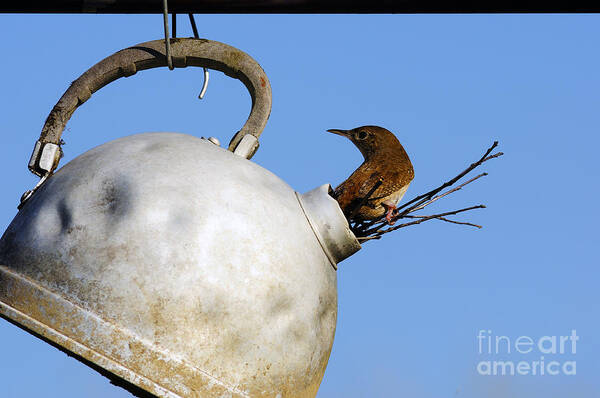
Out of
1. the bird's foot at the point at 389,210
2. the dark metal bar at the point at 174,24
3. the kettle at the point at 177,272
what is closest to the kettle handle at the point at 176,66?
the dark metal bar at the point at 174,24

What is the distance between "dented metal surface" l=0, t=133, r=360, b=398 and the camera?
125 inches

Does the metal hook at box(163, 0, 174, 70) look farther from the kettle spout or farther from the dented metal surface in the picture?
the kettle spout

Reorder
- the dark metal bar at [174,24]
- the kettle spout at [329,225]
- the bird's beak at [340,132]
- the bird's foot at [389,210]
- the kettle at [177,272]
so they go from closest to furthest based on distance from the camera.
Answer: the kettle at [177,272] → the kettle spout at [329,225] → the bird's foot at [389,210] → the bird's beak at [340,132] → the dark metal bar at [174,24]

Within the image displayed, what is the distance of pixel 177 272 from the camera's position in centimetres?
317

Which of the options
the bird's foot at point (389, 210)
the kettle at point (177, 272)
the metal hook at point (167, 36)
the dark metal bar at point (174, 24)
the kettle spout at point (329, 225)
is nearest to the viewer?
the kettle at point (177, 272)

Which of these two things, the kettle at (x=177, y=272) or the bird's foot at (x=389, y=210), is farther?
the bird's foot at (x=389, y=210)

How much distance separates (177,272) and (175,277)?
0.01 m

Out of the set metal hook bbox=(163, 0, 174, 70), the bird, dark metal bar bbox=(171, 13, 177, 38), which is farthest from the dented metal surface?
dark metal bar bbox=(171, 13, 177, 38)

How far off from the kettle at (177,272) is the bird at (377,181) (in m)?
0.18
